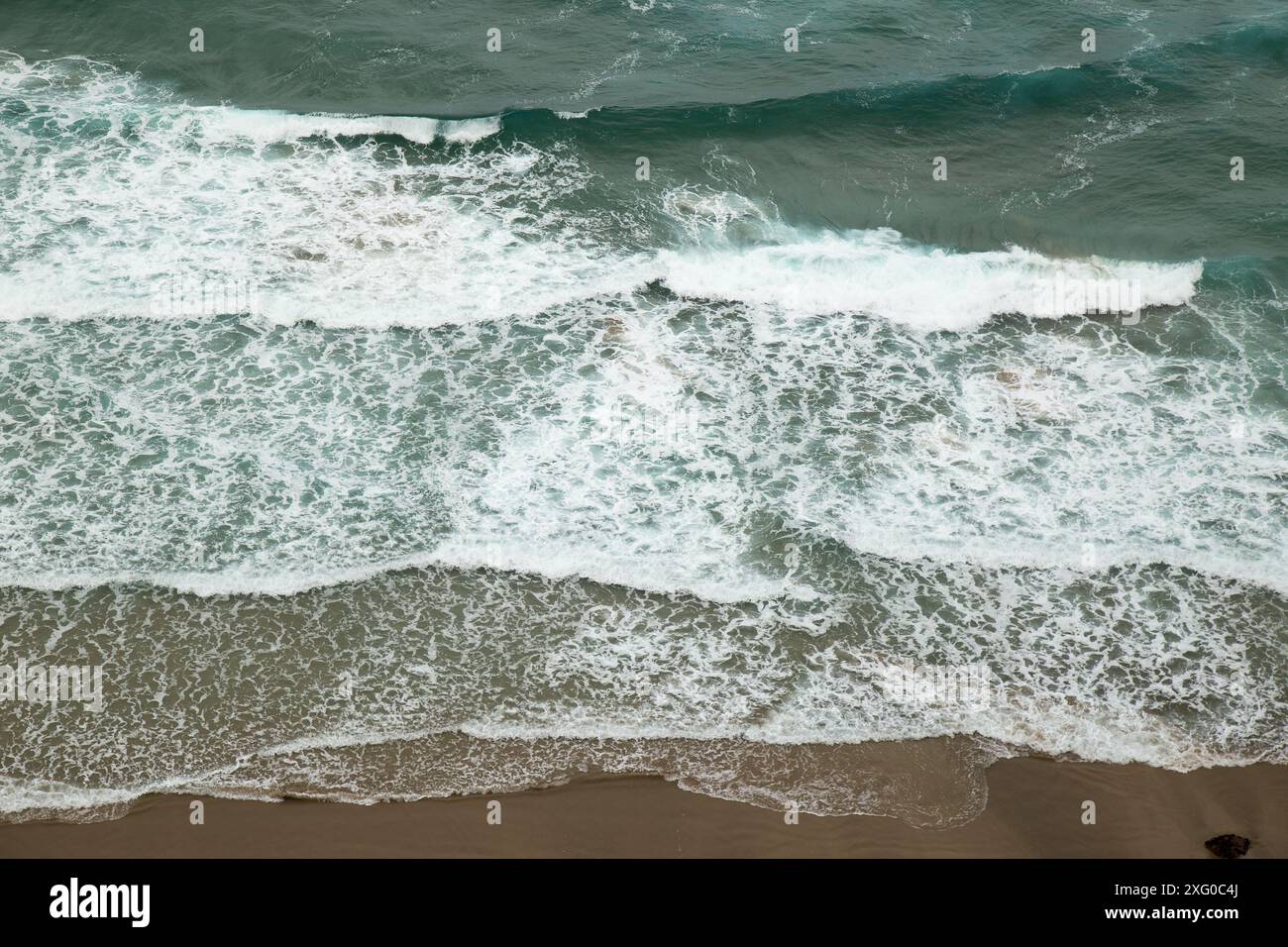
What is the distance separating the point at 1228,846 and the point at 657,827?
4.91 m

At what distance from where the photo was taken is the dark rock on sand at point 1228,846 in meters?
9.48

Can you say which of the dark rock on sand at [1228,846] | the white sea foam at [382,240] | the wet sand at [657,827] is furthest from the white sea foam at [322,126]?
the dark rock on sand at [1228,846]

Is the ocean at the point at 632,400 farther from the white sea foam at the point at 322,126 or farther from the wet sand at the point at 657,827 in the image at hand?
the wet sand at the point at 657,827

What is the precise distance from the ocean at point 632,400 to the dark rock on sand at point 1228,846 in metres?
Result: 0.89

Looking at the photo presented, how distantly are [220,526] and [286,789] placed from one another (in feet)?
11.7

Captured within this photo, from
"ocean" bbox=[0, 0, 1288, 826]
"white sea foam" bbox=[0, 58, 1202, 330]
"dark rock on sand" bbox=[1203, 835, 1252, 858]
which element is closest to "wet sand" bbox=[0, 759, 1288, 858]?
"dark rock on sand" bbox=[1203, 835, 1252, 858]

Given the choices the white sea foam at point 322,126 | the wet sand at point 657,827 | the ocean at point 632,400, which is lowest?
the wet sand at point 657,827

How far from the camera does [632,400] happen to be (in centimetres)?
1390

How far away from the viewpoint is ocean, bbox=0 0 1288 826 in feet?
34.1

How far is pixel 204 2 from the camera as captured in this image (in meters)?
21.4

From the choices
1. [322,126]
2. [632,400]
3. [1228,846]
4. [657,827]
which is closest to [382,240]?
[322,126]

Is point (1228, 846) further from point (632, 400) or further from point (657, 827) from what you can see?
point (632, 400)

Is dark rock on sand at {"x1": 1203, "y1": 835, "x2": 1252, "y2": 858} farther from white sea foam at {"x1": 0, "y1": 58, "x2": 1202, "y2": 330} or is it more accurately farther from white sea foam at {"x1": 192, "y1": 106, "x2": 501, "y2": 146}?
white sea foam at {"x1": 192, "y1": 106, "x2": 501, "y2": 146}
